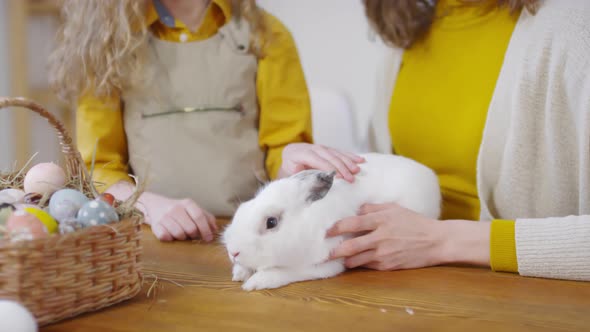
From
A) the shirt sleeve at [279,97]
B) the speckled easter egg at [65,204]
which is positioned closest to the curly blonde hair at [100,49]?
the shirt sleeve at [279,97]

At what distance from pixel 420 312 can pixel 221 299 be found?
0.29m

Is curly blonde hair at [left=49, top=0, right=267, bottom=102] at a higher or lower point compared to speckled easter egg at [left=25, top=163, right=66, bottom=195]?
higher

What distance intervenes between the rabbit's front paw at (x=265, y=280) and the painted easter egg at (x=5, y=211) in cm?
35

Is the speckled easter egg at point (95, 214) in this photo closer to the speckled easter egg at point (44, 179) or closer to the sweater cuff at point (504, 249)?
the speckled easter egg at point (44, 179)

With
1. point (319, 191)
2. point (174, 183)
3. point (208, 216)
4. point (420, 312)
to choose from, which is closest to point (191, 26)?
point (174, 183)

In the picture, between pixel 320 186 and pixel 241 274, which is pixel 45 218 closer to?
pixel 241 274

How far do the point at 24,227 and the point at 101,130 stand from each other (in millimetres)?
756

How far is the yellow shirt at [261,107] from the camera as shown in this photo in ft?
4.71

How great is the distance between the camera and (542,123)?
133 cm

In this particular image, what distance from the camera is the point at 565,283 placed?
3.08 feet

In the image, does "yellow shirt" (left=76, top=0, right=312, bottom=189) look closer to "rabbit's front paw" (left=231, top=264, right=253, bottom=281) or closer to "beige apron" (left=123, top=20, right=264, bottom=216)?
"beige apron" (left=123, top=20, right=264, bottom=216)

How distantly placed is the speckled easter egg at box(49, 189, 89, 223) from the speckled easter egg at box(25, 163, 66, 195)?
64mm

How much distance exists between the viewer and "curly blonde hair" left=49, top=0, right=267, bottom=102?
4.51ft

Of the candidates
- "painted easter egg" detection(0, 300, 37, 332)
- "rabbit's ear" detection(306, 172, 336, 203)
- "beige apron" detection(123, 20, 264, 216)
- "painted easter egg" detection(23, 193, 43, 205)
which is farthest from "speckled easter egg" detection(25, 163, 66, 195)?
"beige apron" detection(123, 20, 264, 216)
